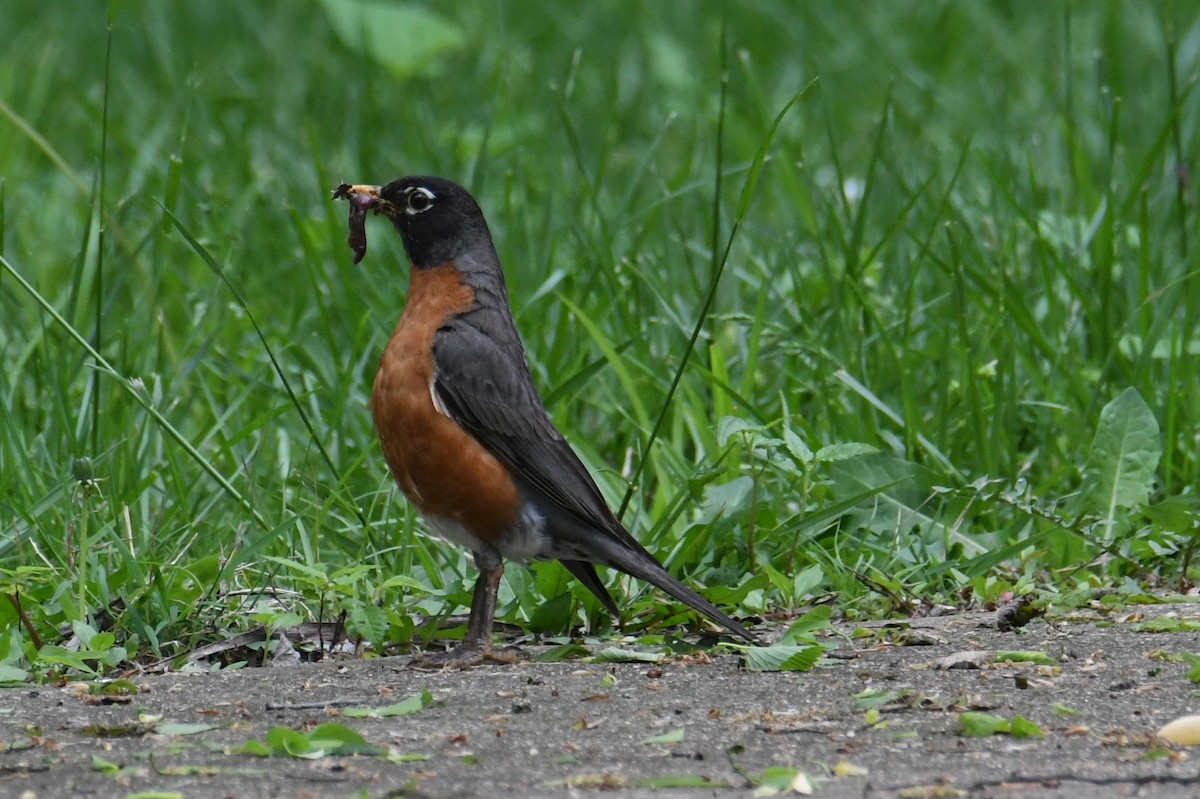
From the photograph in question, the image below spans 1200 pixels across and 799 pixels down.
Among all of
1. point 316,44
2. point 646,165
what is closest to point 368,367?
point 646,165

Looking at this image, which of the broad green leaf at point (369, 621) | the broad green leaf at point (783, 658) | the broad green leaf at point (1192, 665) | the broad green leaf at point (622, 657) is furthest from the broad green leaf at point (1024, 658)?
the broad green leaf at point (369, 621)

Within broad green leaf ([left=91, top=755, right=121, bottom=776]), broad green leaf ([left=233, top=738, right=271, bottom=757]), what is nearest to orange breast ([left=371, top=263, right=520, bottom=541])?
broad green leaf ([left=233, top=738, right=271, bottom=757])

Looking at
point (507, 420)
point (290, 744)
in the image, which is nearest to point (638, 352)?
point (507, 420)

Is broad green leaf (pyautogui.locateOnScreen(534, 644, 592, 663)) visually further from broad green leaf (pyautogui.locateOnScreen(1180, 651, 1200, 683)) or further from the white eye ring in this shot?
the white eye ring

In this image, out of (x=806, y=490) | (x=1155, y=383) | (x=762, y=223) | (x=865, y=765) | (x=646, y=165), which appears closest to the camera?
(x=865, y=765)

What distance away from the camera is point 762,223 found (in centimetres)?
767

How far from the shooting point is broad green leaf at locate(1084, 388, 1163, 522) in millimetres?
4408

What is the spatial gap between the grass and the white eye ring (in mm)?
564

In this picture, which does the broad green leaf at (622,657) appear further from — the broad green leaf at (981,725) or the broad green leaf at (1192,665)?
the broad green leaf at (1192,665)

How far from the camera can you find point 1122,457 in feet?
14.6

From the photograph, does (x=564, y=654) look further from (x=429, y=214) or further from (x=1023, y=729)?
(x=429, y=214)

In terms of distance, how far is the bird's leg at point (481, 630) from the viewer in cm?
368

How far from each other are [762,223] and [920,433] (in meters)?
3.07

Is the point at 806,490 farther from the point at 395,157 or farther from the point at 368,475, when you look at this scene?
the point at 395,157
